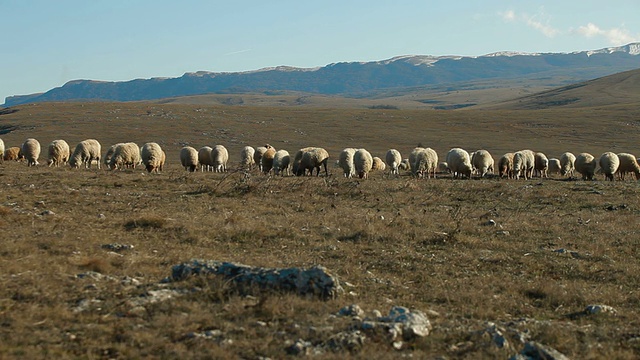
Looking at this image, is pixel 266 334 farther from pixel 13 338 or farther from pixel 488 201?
pixel 488 201

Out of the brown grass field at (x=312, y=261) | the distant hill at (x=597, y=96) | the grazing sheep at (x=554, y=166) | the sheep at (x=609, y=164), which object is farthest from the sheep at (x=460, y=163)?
the distant hill at (x=597, y=96)

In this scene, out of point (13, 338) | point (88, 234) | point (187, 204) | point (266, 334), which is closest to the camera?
point (13, 338)

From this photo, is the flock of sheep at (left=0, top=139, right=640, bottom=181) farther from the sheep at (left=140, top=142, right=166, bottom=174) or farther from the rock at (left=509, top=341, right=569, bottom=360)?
the rock at (left=509, top=341, right=569, bottom=360)

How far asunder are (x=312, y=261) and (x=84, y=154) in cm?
2606

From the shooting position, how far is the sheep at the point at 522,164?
33000 millimetres

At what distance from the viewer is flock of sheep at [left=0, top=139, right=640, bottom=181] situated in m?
30.2

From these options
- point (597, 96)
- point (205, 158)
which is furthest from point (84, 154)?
point (597, 96)

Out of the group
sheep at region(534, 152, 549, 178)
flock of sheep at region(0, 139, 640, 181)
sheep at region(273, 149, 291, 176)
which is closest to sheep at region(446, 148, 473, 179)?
flock of sheep at region(0, 139, 640, 181)

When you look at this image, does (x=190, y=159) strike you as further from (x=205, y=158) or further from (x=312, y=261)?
(x=312, y=261)

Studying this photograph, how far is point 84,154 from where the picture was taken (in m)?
33.1

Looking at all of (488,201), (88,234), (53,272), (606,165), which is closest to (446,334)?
(53,272)

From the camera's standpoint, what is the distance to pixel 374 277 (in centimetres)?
984

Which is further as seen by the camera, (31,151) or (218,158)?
(218,158)

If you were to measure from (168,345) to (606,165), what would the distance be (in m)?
32.3
